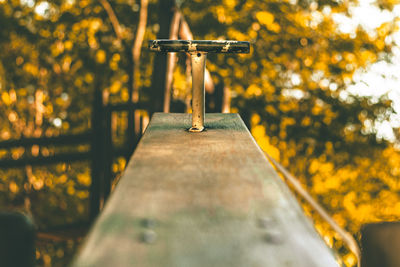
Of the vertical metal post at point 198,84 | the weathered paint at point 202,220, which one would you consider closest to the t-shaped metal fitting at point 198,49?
the vertical metal post at point 198,84

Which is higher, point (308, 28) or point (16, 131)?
point (308, 28)

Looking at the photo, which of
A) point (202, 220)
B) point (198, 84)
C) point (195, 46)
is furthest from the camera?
point (198, 84)

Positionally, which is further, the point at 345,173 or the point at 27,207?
the point at 27,207

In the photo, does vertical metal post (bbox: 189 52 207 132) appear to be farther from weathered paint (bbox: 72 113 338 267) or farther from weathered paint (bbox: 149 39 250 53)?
weathered paint (bbox: 72 113 338 267)

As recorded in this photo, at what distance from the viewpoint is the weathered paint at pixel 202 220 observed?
2.15 feet

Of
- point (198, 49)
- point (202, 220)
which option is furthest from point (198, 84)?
point (202, 220)

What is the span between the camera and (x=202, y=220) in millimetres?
782

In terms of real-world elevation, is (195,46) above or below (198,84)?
above

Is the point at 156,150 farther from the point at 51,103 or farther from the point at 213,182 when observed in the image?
the point at 51,103

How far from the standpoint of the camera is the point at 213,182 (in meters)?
1.01

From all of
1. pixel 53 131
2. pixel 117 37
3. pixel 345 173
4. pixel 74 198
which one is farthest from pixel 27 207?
pixel 345 173

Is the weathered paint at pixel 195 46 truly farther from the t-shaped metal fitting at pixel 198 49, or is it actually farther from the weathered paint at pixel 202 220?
the weathered paint at pixel 202 220

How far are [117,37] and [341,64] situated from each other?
3655 millimetres

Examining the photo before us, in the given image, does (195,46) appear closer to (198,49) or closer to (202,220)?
(198,49)
